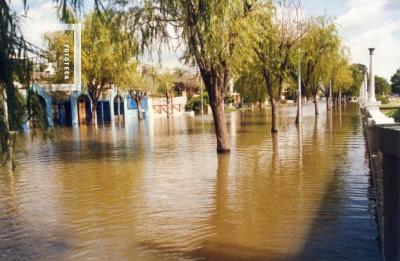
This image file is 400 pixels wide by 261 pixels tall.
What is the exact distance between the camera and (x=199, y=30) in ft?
41.4

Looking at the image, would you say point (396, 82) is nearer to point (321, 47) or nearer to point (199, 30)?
point (321, 47)

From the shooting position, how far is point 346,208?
846 cm

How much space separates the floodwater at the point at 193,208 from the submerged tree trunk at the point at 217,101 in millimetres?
827

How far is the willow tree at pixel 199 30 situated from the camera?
43.2 feet

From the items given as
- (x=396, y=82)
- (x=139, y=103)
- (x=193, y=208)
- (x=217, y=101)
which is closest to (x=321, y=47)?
(x=217, y=101)

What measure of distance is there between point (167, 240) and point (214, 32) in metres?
7.59

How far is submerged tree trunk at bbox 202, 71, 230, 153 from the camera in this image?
16.0 meters

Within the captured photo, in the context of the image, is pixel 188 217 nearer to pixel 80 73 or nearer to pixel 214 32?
pixel 214 32

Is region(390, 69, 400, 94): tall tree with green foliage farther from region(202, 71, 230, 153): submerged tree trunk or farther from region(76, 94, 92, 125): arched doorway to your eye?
region(202, 71, 230, 153): submerged tree trunk

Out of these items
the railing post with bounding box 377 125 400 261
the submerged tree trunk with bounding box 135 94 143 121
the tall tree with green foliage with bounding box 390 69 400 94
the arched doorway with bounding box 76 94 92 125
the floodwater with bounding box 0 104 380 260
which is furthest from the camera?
the tall tree with green foliage with bounding box 390 69 400 94

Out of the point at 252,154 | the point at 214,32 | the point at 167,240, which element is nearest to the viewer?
the point at 167,240

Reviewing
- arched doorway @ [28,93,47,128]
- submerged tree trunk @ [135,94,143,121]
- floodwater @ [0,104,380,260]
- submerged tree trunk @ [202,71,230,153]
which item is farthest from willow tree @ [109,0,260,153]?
submerged tree trunk @ [135,94,143,121]

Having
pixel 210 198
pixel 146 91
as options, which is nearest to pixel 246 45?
pixel 210 198

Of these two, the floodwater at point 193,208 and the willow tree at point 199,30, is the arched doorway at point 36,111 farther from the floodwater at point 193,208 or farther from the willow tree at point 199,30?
the willow tree at point 199,30
